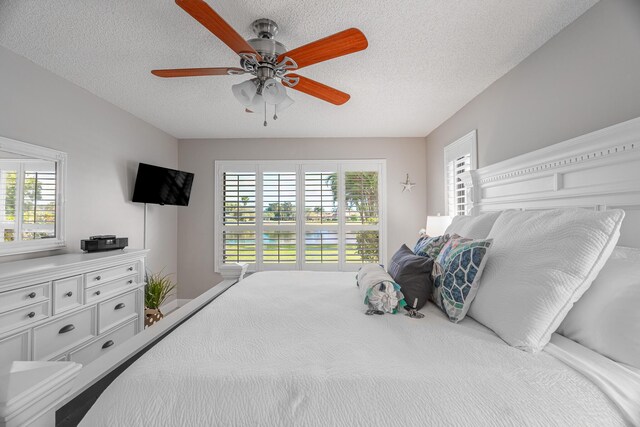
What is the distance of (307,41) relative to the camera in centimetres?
185

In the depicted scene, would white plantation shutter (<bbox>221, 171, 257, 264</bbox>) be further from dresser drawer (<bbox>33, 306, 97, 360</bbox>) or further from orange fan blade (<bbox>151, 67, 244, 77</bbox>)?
orange fan blade (<bbox>151, 67, 244, 77</bbox>)

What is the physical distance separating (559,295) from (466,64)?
71.7 inches

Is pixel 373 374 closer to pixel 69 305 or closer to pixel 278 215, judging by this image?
pixel 69 305

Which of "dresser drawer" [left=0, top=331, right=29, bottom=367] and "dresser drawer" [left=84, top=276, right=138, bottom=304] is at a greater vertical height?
"dresser drawer" [left=84, top=276, right=138, bottom=304]

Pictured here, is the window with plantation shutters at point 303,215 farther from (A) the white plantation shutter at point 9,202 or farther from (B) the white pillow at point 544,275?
(B) the white pillow at point 544,275

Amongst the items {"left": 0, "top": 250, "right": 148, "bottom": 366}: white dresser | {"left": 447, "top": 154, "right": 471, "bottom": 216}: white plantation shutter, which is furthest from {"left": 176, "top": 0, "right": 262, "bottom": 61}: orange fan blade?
{"left": 447, "top": 154, "right": 471, "bottom": 216}: white plantation shutter

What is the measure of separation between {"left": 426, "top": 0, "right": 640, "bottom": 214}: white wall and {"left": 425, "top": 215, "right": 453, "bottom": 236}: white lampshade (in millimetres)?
634

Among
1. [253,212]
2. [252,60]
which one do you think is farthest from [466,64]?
[253,212]

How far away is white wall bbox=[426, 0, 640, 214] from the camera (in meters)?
1.38

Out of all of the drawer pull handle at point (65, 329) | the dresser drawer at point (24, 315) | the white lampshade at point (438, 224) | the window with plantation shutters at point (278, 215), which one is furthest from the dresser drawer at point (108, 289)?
the white lampshade at point (438, 224)

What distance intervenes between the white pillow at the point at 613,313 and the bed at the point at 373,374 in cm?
4

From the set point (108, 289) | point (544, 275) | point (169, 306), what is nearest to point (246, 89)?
point (544, 275)

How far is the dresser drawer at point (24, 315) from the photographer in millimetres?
1589

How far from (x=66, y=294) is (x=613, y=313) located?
2.83 metres
